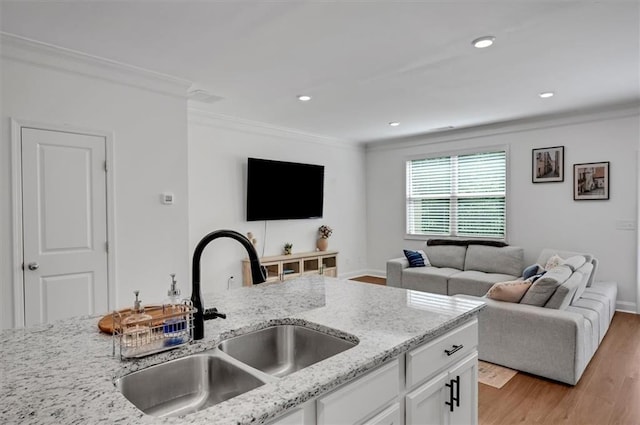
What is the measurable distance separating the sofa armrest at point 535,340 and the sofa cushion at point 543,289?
0.22 feet

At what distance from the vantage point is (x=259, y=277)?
1320mm

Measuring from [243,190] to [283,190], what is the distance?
647mm

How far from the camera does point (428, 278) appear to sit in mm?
5141

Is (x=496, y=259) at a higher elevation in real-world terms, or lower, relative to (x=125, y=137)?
lower

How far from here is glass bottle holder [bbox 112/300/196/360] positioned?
1.18 metres

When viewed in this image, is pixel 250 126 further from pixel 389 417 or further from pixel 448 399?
pixel 389 417

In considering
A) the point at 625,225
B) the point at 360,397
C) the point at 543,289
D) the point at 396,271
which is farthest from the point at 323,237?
the point at 360,397

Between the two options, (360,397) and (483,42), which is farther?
(483,42)

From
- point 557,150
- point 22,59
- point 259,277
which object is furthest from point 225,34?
point 557,150

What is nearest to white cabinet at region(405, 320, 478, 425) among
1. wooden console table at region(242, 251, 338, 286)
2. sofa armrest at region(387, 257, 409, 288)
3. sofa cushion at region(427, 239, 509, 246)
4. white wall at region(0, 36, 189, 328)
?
white wall at region(0, 36, 189, 328)

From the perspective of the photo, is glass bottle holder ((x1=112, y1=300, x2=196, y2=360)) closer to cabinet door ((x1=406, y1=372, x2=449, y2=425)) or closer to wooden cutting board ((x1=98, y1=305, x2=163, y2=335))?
wooden cutting board ((x1=98, y1=305, x2=163, y2=335))

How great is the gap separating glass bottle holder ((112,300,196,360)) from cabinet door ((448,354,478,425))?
1.07 m

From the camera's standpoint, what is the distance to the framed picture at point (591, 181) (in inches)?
189

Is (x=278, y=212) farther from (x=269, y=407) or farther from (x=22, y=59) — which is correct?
(x=269, y=407)
